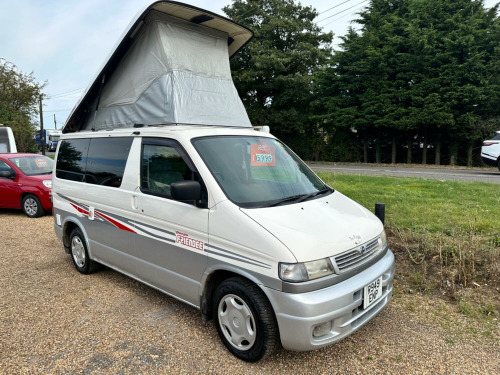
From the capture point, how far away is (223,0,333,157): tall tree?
26828 millimetres

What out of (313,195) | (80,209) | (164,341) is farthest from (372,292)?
(80,209)

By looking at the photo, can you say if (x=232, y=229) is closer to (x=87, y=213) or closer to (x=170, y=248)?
(x=170, y=248)

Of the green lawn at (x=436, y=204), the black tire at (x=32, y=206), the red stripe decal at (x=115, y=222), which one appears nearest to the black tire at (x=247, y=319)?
the red stripe decal at (x=115, y=222)

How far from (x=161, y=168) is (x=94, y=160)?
1.46m

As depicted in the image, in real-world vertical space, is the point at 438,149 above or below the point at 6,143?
below

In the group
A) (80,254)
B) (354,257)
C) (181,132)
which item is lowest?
(80,254)

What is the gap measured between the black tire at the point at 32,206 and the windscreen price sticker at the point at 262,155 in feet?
23.2

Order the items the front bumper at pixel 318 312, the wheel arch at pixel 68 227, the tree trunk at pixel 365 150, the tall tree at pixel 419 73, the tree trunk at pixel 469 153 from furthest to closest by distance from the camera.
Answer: the tree trunk at pixel 365 150 → the tree trunk at pixel 469 153 → the tall tree at pixel 419 73 → the wheel arch at pixel 68 227 → the front bumper at pixel 318 312

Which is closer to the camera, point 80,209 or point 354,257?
point 354,257

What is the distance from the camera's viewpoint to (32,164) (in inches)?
364

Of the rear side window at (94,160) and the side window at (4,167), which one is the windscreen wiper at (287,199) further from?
the side window at (4,167)

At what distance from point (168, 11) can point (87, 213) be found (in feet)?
8.98

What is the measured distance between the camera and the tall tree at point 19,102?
87.5 feet

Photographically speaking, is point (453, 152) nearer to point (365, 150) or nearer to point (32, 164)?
point (365, 150)
